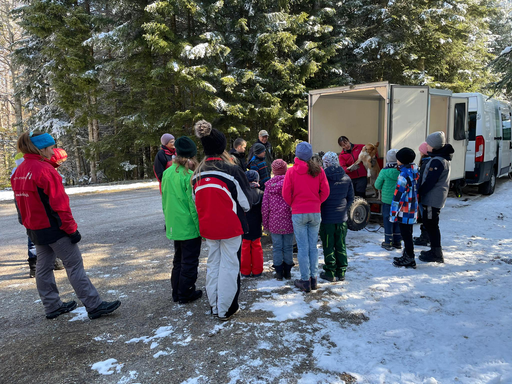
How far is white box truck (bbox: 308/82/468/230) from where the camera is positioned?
693 cm

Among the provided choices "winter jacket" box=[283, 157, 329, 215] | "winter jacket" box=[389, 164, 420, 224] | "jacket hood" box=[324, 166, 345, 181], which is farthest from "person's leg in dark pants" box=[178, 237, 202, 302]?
"winter jacket" box=[389, 164, 420, 224]

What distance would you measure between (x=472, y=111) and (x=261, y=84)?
9715mm

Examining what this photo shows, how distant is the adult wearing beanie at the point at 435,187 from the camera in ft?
16.7

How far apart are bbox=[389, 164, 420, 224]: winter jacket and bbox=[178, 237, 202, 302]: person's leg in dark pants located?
9.03 ft

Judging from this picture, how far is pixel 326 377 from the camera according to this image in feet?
9.02

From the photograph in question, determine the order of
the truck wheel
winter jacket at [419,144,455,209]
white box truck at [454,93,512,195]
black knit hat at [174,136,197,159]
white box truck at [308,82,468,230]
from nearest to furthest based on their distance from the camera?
black knit hat at [174,136,197,159] < winter jacket at [419,144,455,209] < white box truck at [308,82,468,230] < white box truck at [454,93,512,195] < the truck wheel

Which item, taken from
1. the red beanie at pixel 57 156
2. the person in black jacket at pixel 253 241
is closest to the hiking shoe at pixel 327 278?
the person in black jacket at pixel 253 241

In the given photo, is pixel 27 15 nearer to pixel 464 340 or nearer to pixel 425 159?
pixel 425 159

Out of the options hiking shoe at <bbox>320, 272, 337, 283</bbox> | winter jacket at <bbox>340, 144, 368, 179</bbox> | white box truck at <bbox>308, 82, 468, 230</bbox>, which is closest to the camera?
hiking shoe at <bbox>320, 272, 337, 283</bbox>

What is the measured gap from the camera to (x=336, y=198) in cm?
442

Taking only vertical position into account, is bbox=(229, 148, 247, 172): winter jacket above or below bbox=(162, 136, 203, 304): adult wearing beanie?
above

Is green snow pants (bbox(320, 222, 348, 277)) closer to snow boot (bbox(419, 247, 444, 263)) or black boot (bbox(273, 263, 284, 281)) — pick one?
black boot (bbox(273, 263, 284, 281))

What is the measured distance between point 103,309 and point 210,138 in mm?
2094

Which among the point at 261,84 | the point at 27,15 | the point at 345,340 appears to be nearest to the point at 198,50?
the point at 261,84
